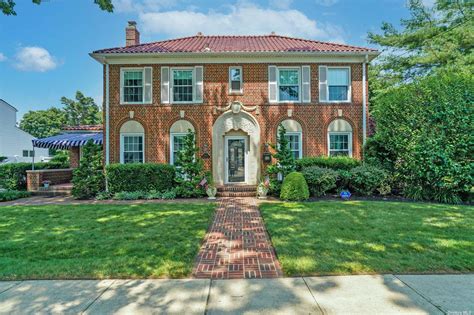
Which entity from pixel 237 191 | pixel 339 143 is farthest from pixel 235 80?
pixel 339 143

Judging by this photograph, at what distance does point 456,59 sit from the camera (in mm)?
14750

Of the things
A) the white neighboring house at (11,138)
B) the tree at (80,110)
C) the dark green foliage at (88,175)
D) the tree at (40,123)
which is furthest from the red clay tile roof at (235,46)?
the tree at (80,110)

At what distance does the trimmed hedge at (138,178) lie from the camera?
11.3 metres

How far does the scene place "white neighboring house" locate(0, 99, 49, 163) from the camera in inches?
1019

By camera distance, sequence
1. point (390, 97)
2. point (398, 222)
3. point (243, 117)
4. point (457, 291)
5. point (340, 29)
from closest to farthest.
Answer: point (457, 291) → point (398, 222) → point (390, 97) → point (243, 117) → point (340, 29)

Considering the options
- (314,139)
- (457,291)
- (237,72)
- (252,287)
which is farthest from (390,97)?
(252,287)

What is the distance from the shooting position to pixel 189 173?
1128cm

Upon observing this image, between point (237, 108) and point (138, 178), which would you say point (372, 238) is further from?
point (138, 178)

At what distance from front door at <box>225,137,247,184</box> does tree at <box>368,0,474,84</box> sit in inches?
499

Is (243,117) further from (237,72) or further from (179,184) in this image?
(179,184)

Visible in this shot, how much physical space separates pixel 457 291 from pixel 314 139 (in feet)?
32.2

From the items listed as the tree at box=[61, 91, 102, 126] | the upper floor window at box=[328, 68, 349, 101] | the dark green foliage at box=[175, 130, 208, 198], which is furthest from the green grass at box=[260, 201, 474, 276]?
the tree at box=[61, 91, 102, 126]

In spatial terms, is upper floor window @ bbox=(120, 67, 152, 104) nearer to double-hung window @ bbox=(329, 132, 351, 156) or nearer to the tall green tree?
double-hung window @ bbox=(329, 132, 351, 156)

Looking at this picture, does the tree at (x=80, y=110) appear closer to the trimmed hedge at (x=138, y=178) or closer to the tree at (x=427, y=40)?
the trimmed hedge at (x=138, y=178)
